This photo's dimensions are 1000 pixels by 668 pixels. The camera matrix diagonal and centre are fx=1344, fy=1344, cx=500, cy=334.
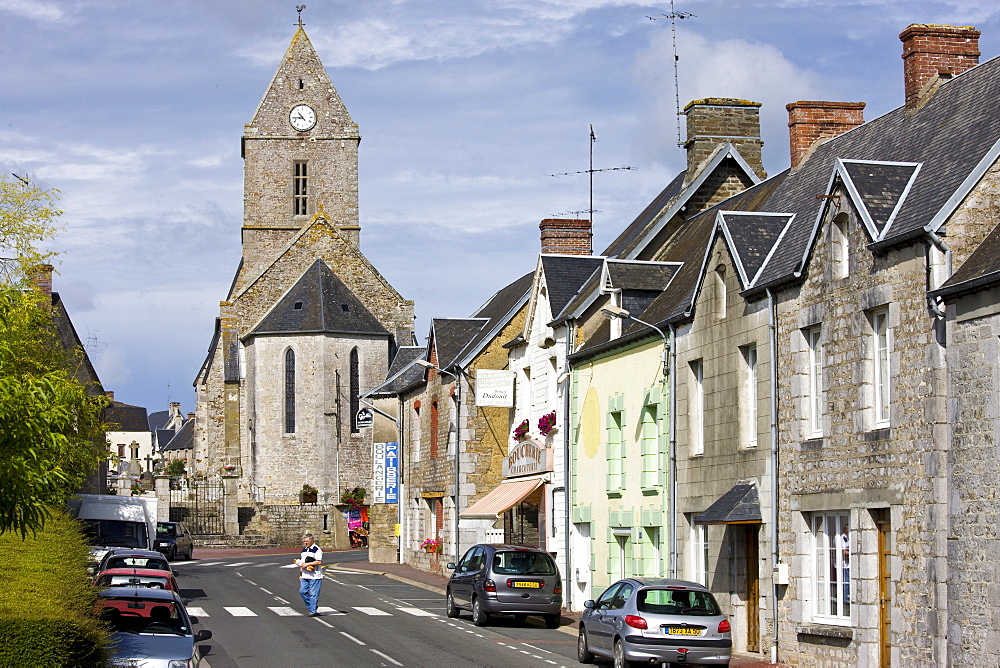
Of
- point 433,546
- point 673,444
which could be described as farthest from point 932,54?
point 433,546

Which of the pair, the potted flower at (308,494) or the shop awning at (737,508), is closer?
the shop awning at (737,508)

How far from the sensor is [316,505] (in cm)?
6300

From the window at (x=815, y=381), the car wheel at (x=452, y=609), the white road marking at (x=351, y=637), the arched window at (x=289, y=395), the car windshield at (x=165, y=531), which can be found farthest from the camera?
the arched window at (x=289, y=395)

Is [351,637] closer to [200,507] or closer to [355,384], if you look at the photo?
[200,507]

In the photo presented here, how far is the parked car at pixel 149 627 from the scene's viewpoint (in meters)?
13.9

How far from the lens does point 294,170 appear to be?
7375 centimetres

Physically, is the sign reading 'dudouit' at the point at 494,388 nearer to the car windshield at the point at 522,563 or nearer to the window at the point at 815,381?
the car windshield at the point at 522,563

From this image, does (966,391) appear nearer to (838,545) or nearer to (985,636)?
(985,636)

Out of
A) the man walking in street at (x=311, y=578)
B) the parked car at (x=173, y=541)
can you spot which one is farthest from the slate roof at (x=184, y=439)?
the man walking in street at (x=311, y=578)

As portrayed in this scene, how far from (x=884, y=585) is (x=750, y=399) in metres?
4.49

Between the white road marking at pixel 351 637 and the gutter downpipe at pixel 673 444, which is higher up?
the gutter downpipe at pixel 673 444

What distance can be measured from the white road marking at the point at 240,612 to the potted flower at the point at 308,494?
122 ft

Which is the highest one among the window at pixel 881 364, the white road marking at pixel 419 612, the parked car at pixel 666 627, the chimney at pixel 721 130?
the chimney at pixel 721 130

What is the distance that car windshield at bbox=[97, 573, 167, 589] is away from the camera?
Result: 58.1 feet
